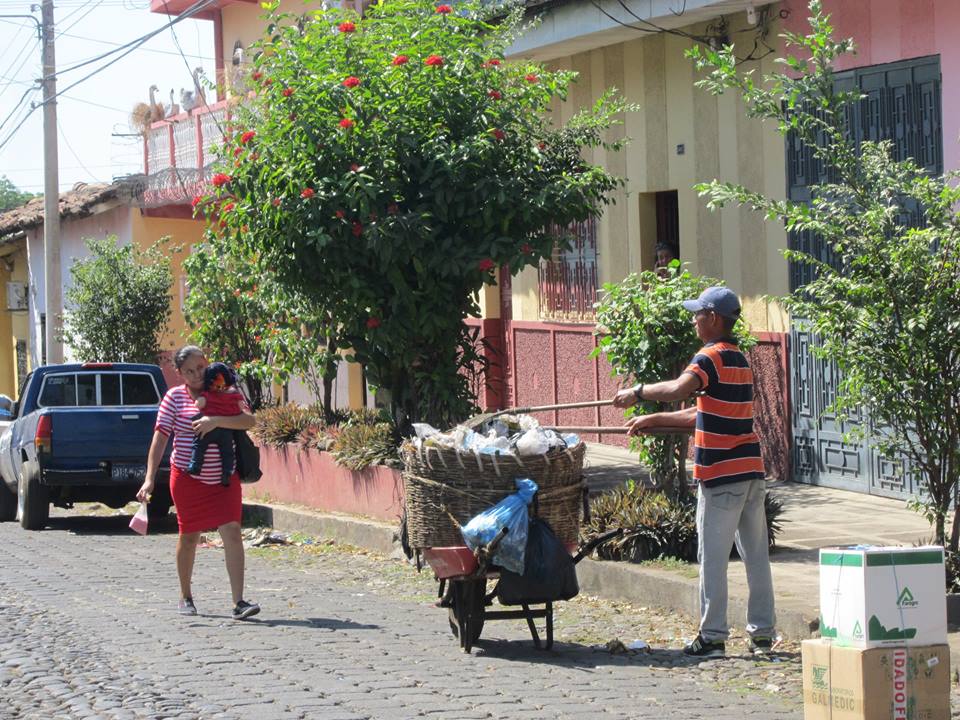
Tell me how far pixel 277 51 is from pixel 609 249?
5220 millimetres

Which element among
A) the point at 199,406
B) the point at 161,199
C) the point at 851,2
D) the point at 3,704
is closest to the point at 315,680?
the point at 3,704

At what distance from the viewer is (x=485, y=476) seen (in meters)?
7.76

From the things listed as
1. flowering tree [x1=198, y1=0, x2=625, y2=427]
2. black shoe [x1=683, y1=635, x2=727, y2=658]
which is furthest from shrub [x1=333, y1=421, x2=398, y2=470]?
black shoe [x1=683, y1=635, x2=727, y2=658]

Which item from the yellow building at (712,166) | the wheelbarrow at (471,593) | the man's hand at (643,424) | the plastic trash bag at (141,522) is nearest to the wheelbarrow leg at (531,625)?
the wheelbarrow at (471,593)

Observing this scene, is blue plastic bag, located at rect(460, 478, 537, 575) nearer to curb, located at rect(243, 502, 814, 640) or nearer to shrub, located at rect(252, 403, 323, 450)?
curb, located at rect(243, 502, 814, 640)

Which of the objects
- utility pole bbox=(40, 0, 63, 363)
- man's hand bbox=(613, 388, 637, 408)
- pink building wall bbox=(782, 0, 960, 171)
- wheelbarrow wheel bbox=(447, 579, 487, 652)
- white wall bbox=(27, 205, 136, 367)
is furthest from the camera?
white wall bbox=(27, 205, 136, 367)

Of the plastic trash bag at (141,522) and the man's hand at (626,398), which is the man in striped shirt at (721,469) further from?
the plastic trash bag at (141,522)

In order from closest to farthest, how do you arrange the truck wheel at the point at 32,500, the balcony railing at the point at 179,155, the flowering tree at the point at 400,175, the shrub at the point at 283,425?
the flowering tree at the point at 400,175 < the truck wheel at the point at 32,500 < the shrub at the point at 283,425 < the balcony railing at the point at 179,155

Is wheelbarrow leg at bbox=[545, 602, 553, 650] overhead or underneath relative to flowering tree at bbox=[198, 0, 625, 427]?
underneath

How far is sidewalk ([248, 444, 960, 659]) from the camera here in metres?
8.40

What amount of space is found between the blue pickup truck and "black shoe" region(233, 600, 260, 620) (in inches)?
Answer: 210

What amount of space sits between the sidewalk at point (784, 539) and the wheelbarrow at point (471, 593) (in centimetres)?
101

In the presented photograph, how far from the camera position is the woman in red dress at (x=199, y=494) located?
9.10 metres

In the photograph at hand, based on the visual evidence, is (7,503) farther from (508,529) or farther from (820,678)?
(820,678)
